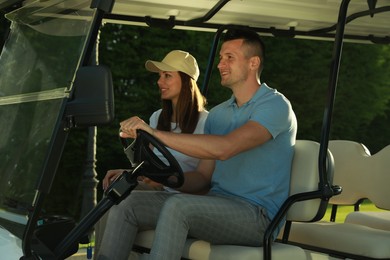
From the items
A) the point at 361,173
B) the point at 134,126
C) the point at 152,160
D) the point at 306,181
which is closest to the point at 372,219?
the point at 361,173

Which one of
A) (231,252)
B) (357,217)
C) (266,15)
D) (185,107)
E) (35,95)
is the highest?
(266,15)

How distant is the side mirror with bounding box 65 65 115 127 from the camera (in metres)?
2.49

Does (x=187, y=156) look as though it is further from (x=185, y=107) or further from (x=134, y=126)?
(x=134, y=126)

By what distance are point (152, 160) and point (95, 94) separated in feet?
2.64

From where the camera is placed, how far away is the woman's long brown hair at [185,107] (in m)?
A: 4.32

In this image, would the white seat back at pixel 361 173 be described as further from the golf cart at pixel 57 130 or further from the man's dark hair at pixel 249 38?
the man's dark hair at pixel 249 38

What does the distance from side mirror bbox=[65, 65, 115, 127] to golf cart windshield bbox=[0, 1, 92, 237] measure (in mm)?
197

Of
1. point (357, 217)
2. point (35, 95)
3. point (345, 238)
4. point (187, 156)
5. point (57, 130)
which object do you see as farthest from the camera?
point (357, 217)

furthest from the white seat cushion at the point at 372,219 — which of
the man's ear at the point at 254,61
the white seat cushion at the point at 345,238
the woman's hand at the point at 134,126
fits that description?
the woman's hand at the point at 134,126

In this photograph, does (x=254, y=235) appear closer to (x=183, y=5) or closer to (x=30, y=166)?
(x=30, y=166)

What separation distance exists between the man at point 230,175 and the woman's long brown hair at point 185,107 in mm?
294

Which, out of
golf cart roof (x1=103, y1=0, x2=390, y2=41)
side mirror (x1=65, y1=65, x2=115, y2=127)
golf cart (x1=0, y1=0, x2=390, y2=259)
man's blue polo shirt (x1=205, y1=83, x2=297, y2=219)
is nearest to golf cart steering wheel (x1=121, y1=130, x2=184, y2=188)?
golf cart (x1=0, y1=0, x2=390, y2=259)

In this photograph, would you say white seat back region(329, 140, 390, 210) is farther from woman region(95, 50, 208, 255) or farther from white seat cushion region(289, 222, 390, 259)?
woman region(95, 50, 208, 255)

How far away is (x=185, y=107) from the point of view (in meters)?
4.37
